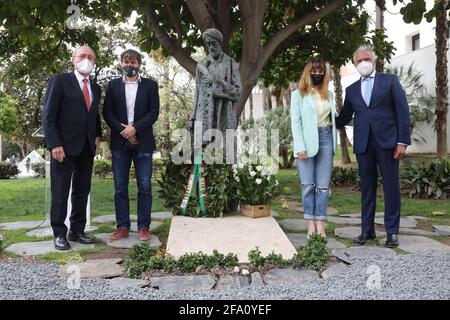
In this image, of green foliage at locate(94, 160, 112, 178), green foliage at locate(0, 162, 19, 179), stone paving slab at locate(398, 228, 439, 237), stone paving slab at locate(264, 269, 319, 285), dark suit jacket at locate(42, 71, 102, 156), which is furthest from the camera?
green foliage at locate(0, 162, 19, 179)

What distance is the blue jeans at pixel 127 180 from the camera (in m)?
5.14

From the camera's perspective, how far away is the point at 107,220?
21.2 feet

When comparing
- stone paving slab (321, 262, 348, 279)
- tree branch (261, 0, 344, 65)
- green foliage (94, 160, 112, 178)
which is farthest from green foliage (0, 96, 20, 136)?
stone paving slab (321, 262, 348, 279)

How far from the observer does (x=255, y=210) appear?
210 inches

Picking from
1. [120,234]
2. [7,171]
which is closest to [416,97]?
[120,234]

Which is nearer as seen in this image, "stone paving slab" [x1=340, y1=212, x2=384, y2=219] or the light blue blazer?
the light blue blazer

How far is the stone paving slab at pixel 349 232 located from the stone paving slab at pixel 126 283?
267cm

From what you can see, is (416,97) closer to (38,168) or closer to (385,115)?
(385,115)

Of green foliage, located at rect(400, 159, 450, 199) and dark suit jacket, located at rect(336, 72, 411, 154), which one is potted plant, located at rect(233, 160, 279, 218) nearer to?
dark suit jacket, located at rect(336, 72, 411, 154)

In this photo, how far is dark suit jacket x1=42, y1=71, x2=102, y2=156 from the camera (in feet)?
15.4

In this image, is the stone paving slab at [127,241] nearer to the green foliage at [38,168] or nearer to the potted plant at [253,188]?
the potted plant at [253,188]

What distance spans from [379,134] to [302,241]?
4.57ft

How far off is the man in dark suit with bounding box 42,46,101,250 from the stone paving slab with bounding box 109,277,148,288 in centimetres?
135

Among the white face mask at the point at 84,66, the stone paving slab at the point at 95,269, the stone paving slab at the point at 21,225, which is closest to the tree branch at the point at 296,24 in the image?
the white face mask at the point at 84,66
